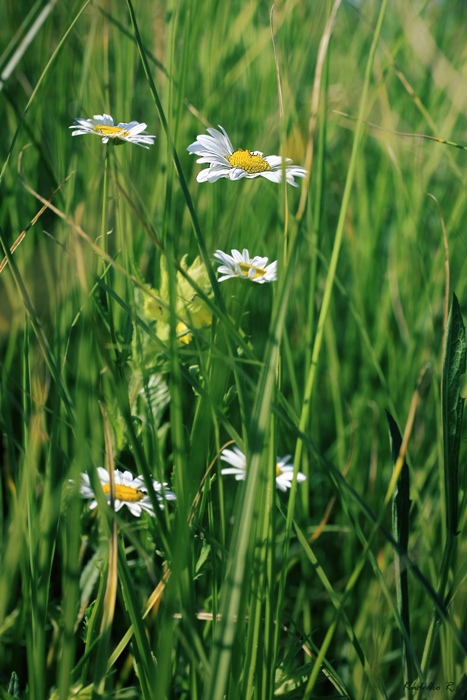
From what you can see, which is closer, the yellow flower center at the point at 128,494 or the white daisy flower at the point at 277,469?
the yellow flower center at the point at 128,494

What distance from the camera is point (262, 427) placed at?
396mm

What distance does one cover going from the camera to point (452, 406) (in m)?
0.52

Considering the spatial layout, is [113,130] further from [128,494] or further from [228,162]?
[128,494]

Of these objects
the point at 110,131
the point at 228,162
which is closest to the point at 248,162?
the point at 228,162

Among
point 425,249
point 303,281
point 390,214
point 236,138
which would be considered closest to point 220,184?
point 236,138

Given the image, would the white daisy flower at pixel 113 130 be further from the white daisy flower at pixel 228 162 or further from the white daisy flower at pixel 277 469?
the white daisy flower at pixel 277 469

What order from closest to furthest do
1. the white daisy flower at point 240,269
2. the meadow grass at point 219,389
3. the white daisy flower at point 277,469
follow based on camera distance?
the meadow grass at point 219,389, the white daisy flower at point 240,269, the white daisy flower at point 277,469

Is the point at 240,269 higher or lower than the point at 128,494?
higher

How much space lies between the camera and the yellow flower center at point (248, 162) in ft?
1.94

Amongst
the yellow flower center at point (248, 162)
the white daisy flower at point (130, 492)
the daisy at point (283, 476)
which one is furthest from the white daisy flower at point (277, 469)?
the yellow flower center at point (248, 162)

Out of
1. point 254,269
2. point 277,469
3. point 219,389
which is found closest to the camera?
point 219,389

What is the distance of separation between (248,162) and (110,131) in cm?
14

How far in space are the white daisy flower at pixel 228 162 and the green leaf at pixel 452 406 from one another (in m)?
0.18

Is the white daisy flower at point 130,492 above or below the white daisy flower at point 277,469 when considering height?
below
